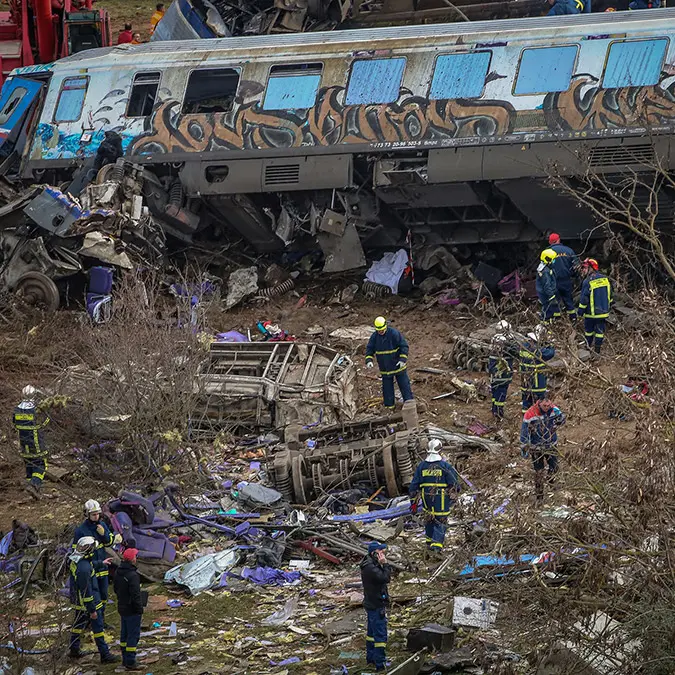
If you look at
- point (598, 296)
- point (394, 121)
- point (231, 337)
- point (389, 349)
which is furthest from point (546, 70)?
point (231, 337)

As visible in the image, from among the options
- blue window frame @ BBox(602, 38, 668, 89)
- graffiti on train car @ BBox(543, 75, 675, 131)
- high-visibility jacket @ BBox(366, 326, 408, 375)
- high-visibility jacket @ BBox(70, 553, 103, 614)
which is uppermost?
blue window frame @ BBox(602, 38, 668, 89)

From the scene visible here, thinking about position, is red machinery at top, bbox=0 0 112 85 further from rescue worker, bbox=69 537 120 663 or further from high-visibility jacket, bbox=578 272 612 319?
rescue worker, bbox=69 537 120 663

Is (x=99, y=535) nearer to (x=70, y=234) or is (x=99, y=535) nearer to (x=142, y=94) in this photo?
(x=70, y=234)

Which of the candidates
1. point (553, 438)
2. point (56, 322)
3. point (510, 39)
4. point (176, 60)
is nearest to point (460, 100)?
point (510, 39)

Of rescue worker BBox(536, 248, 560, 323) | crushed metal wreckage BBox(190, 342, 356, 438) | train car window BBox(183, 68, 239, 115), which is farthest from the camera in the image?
train car window BBox(183, 68, 239, 115)

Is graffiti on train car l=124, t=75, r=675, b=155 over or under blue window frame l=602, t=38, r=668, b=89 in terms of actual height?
under

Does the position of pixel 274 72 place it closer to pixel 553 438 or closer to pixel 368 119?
pixel 368 119

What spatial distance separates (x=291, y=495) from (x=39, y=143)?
30.5ft

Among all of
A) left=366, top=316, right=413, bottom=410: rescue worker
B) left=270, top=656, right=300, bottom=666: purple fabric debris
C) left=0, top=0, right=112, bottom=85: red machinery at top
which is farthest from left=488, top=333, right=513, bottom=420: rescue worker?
left=0, top=0, right=112, bottom=85: red machinery at top

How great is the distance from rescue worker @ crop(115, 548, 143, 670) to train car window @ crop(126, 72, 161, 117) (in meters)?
11.1

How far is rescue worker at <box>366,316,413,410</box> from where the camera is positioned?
16516mm

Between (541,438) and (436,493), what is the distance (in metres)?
2.35

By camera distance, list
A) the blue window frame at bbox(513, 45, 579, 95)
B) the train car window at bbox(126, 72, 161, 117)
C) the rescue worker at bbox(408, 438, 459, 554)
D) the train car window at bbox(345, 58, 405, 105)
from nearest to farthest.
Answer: the rescue worker at bbox(408, 438, 459, 554) < the blue window frame at bbox(513, 45, 579, 95) < the train car window at bbox(345, 58, 405, 105) < the train car window at bbox(126, 72, 161, 117)

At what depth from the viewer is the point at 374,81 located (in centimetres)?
1992
